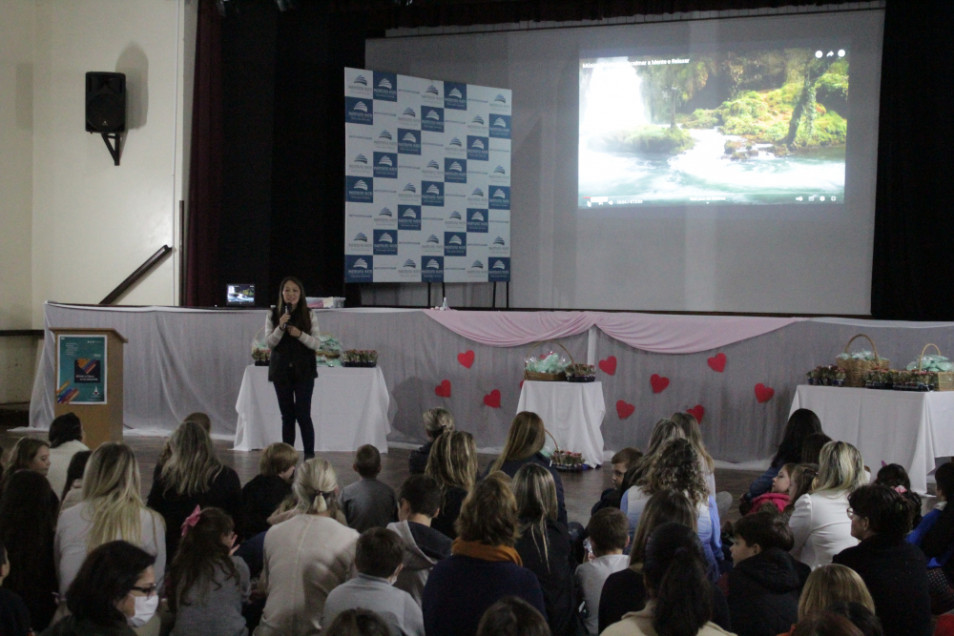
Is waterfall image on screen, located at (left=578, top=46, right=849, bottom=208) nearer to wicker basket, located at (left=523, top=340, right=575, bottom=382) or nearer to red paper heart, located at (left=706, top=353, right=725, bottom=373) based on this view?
red paper heart, located at (left=706, top=353, right=725, bottom=373)

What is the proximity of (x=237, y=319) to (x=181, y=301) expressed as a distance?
175 centimetres

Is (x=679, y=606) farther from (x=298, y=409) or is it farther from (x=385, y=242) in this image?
(x=385, y=242)

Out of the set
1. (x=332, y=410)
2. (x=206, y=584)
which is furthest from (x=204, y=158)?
(x=206, y=584)

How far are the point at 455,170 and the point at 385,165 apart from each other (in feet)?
2.80

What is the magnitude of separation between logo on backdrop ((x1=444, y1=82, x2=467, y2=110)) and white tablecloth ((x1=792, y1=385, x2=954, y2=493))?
18.2ft

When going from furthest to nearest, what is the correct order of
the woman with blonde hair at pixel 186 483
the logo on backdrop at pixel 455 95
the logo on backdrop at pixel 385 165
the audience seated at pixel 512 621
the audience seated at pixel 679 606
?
the logo on backdrop at pixel 455 95
the logo on backdrop at pixel 385 165
the woman with blonde hair at pixel 186 483
the audience seated at pixel 679 606
the audience seated at pixel 512 621

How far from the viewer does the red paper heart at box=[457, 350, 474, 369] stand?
854cm

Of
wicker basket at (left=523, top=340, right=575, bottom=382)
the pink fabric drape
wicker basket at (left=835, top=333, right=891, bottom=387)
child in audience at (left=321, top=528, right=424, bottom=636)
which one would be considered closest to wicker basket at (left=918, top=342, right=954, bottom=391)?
wicker basket at (left=835, top=333, right=891, bottom=387)

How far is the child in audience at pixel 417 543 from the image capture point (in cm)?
317

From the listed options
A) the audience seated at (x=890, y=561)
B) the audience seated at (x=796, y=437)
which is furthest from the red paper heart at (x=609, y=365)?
the audience seated at (x=890, y=561)

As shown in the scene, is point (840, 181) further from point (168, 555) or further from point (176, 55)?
point (168, 555)

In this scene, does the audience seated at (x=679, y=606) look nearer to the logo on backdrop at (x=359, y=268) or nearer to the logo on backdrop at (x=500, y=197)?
the logo on backdrop at (x=359, y=268)

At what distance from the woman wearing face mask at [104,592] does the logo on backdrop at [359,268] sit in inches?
Result: 323

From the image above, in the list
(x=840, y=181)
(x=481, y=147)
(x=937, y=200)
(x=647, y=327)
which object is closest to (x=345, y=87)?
(x=481, y=147)
